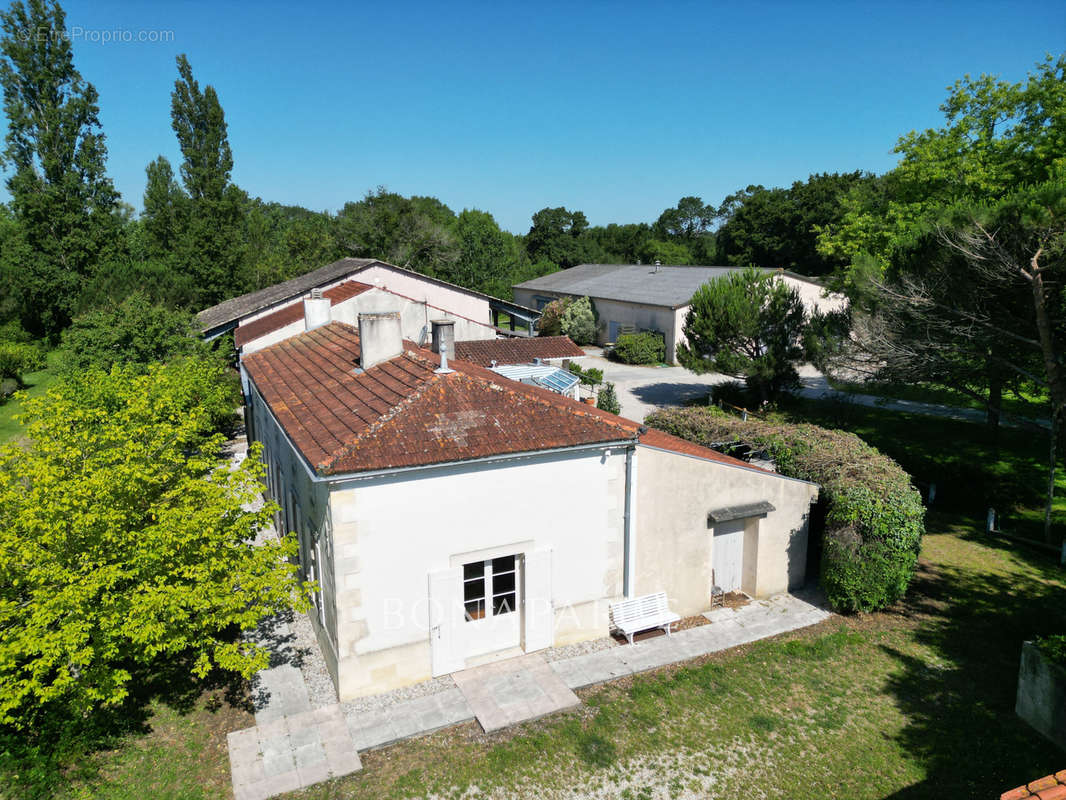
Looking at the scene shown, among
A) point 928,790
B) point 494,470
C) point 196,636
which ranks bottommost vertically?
point 928,790

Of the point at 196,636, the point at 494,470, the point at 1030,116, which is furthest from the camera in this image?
the point at 1030,116

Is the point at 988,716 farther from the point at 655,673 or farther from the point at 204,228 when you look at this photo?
the point at 204,228

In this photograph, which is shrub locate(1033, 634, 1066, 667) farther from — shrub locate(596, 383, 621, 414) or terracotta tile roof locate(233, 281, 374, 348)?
terracotta tile roof locate(233, 281, 374, 348)

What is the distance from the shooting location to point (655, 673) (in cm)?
1090

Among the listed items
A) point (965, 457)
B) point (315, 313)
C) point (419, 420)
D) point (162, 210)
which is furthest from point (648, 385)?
point (162, 210)

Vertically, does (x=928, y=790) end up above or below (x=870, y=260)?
below

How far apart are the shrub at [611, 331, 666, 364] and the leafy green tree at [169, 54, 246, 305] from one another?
1214 inches

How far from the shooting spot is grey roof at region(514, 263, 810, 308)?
41.4 meters

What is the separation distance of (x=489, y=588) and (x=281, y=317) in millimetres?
17854

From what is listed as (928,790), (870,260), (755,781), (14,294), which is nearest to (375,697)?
(755,781)

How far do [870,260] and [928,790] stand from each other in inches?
632

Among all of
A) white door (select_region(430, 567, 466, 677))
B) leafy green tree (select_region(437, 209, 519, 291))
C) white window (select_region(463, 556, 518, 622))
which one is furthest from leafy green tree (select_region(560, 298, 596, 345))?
white door (select_region(430, 567, 466, 677))

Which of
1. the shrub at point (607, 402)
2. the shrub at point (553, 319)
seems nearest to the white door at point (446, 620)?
the shrub at point (607, 402)

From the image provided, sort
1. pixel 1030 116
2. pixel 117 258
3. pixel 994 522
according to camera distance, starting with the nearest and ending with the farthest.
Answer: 1. pixel 994 522
2. pixel 1030 116
3. pixel 117 258
